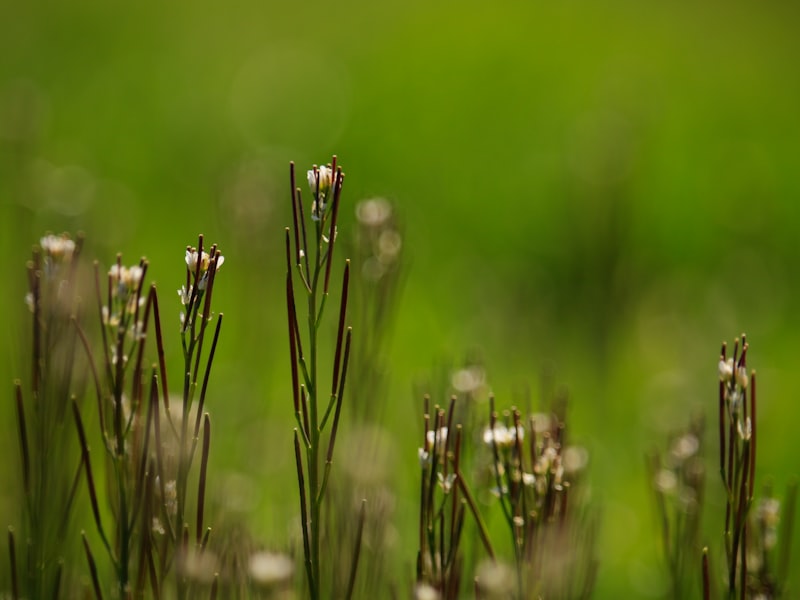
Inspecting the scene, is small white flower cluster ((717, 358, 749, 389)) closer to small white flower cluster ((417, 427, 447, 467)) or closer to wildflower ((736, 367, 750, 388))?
wildflower ((736, 367, 750, 388))

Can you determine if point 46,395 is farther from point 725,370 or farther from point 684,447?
point 684,447

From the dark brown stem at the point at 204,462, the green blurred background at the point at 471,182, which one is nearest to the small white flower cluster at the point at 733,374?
the dark brown stem at the point at 204,462

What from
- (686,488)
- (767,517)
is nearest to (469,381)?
(686,488)

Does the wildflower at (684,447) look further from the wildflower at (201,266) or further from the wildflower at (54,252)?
the wildflower at (54,252)

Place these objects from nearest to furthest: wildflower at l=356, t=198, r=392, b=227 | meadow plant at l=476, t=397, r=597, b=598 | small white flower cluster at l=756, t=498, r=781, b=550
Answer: meadow plant at l=476, t=397, r=597, b=598 → small white flower cluster at l=756, t=498, r=781, b=550 → wildflower at l=356, t=198, r=392, b=227

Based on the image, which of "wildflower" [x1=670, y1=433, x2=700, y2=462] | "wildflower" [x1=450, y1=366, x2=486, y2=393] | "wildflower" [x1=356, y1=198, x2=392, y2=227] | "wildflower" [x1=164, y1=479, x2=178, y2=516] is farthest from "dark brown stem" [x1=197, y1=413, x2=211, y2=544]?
"wildflower" [x1=670, y1=433, x2=700, y2=462]

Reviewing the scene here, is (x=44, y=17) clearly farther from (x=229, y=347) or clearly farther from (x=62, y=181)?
(x=229, y=347)

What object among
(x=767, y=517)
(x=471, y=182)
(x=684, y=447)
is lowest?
(x=767, y=517)

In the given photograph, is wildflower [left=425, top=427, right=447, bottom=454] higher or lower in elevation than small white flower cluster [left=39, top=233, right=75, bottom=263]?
lower

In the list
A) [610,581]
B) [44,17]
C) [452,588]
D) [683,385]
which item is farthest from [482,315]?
[44,17]
